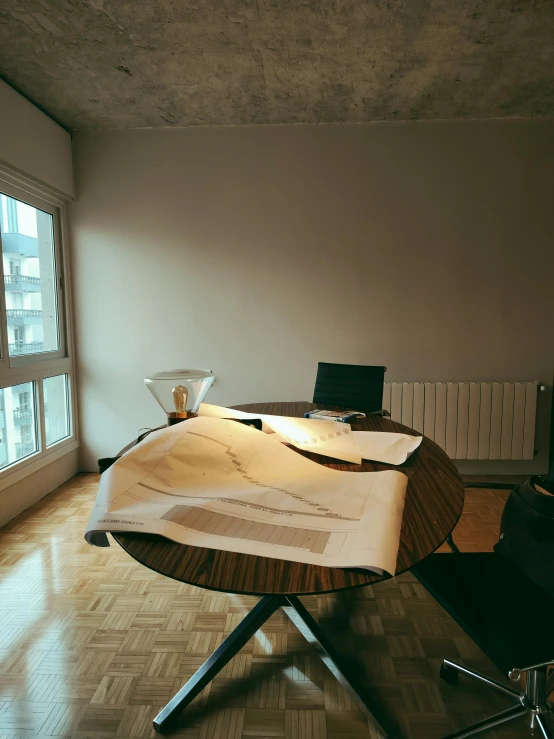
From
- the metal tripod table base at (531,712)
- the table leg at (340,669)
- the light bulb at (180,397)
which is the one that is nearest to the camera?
the metal tripod table base at (531,712)

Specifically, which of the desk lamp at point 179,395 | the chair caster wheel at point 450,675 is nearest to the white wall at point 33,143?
the desk lamp at point 179,395

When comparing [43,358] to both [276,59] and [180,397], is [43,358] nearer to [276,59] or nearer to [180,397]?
[180,397]

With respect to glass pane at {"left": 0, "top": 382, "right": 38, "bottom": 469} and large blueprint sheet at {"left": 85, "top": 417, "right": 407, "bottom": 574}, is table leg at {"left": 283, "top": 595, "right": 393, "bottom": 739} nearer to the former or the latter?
large blueprint sheet at {"left": 85, "top": 417, "right": 407, "bottom": 574}

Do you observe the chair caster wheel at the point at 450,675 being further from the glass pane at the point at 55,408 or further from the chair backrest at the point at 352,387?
the glass pane at the point at 55,408

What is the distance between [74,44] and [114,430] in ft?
8.22

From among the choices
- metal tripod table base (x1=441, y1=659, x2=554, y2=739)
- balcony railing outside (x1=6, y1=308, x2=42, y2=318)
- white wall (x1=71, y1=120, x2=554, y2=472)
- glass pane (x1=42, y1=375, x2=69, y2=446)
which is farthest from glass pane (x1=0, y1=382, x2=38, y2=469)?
metal tripod table base (x1=441, y1=659, x2=554, y2=739)

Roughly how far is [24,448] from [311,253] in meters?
2.41

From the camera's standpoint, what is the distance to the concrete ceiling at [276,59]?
7.06 ft

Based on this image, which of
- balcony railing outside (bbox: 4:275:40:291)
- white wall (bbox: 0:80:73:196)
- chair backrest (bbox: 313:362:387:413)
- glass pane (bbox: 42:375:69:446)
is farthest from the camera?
glass pane (bbox: 42:375:69:446)

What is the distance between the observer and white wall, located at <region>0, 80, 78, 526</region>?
2730 millimetres

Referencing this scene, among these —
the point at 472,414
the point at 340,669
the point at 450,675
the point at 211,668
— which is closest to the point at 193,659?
the point at 211,668

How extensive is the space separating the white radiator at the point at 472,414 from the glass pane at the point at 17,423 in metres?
2.48

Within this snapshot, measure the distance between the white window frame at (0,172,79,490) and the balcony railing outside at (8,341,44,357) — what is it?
0.13 ft

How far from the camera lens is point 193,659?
5.34ft
